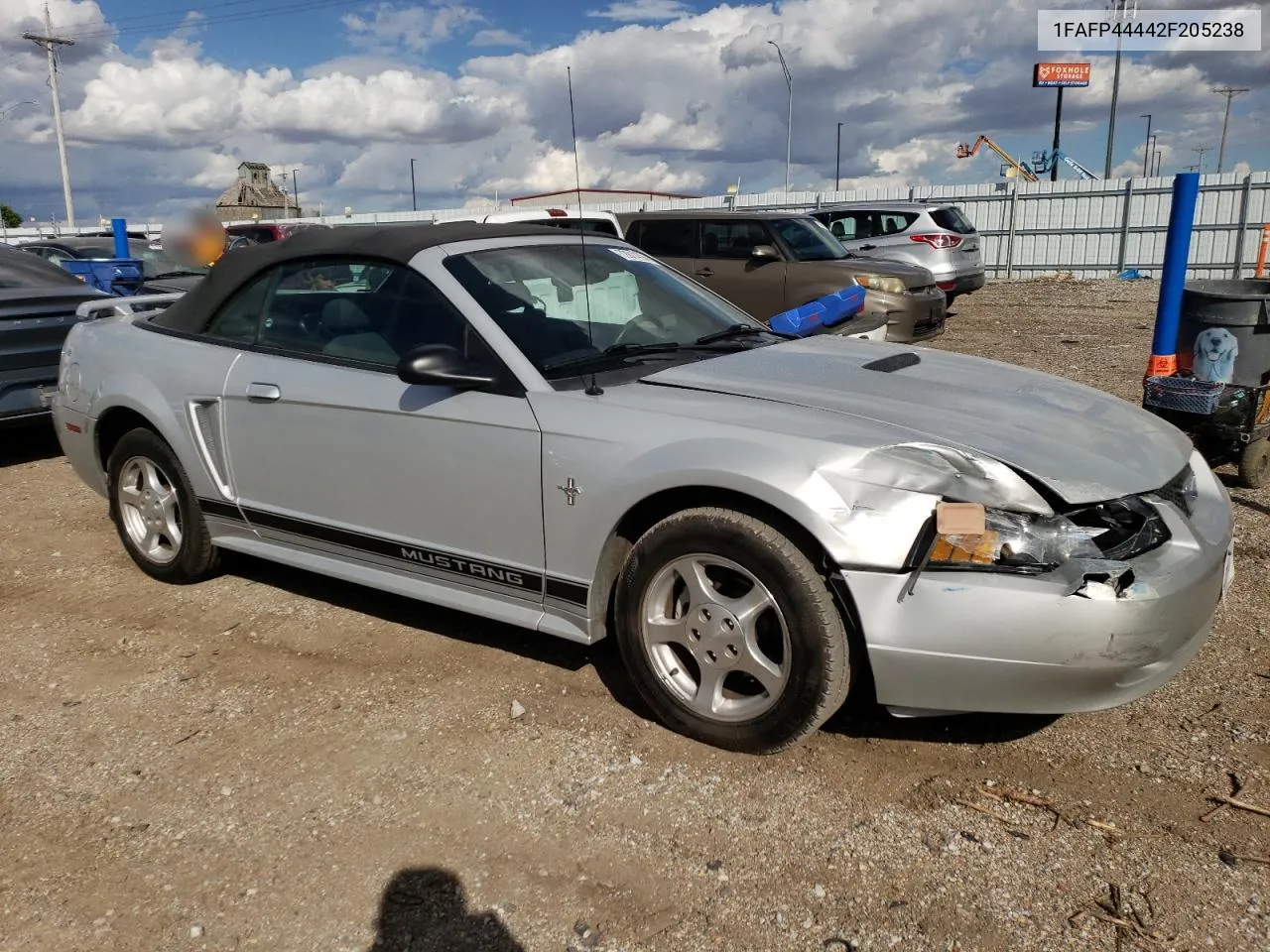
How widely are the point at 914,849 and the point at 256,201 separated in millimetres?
24249

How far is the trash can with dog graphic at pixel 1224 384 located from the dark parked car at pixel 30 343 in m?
6.84

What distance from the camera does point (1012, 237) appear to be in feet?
72.6

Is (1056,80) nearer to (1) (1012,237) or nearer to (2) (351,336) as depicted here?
(1) (1012,237)

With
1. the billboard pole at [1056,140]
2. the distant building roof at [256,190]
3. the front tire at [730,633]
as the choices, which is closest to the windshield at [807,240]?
the front tire at [730,633]

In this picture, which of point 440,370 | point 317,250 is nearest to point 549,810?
point 440,370

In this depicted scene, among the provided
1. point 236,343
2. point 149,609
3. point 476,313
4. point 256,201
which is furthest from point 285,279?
point 256,201

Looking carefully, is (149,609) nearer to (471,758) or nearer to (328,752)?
(328,752)

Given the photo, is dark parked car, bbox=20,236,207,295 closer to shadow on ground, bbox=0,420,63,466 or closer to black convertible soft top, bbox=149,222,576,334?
shadow on ground, bbox=0,420,63,466

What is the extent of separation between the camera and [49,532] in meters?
5.64

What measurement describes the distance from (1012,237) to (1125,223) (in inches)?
89.5

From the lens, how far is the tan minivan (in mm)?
9609

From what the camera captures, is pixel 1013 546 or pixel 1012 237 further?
pixel 1012 237

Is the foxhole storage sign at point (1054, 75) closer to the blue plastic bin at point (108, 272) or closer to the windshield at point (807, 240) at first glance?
the windshield at point (807, 240)

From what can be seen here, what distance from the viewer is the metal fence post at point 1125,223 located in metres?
20.9
